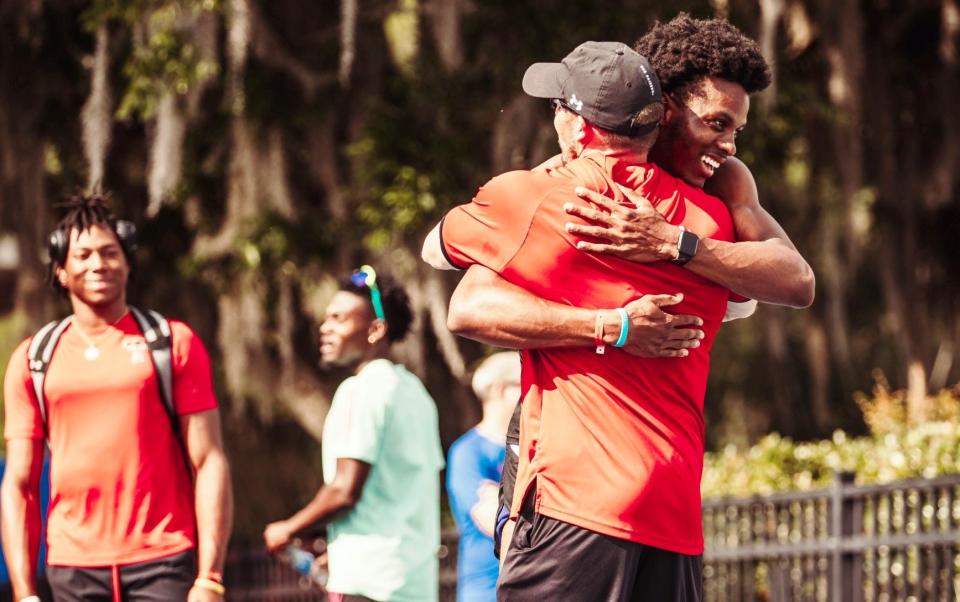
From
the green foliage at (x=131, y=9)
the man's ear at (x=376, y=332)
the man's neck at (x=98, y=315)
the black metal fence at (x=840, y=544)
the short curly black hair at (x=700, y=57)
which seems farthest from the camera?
the green foliage at (x=131, y=9)

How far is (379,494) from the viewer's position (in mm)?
5133

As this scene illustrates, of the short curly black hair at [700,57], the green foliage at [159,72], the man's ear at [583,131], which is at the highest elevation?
the green foliage at [159,72]

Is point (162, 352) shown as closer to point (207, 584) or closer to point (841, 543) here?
point (207, 584)

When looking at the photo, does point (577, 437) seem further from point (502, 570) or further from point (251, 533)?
point (251, 533)

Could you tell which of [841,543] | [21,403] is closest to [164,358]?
[21,403]

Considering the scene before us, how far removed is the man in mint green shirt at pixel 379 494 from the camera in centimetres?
504

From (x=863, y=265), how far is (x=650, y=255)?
13928 millimetres

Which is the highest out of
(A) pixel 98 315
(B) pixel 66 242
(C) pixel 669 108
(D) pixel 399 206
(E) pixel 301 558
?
(D) pixel 399 206

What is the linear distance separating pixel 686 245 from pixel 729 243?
0.12 metres

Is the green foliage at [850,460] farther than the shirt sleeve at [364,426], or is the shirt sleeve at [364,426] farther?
the green foliage at [850,460]

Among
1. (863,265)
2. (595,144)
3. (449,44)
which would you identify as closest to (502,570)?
(595,144)

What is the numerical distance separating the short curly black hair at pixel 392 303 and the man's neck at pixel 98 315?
91 cm

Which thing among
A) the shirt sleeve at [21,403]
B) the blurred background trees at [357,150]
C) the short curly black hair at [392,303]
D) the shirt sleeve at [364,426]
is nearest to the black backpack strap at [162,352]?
the shirt sleeve at [21,403]

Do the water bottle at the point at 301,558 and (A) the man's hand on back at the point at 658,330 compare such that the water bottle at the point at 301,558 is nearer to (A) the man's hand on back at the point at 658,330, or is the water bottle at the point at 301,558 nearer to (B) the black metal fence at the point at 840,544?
(A) the man's hand on back at the point at 658,330
